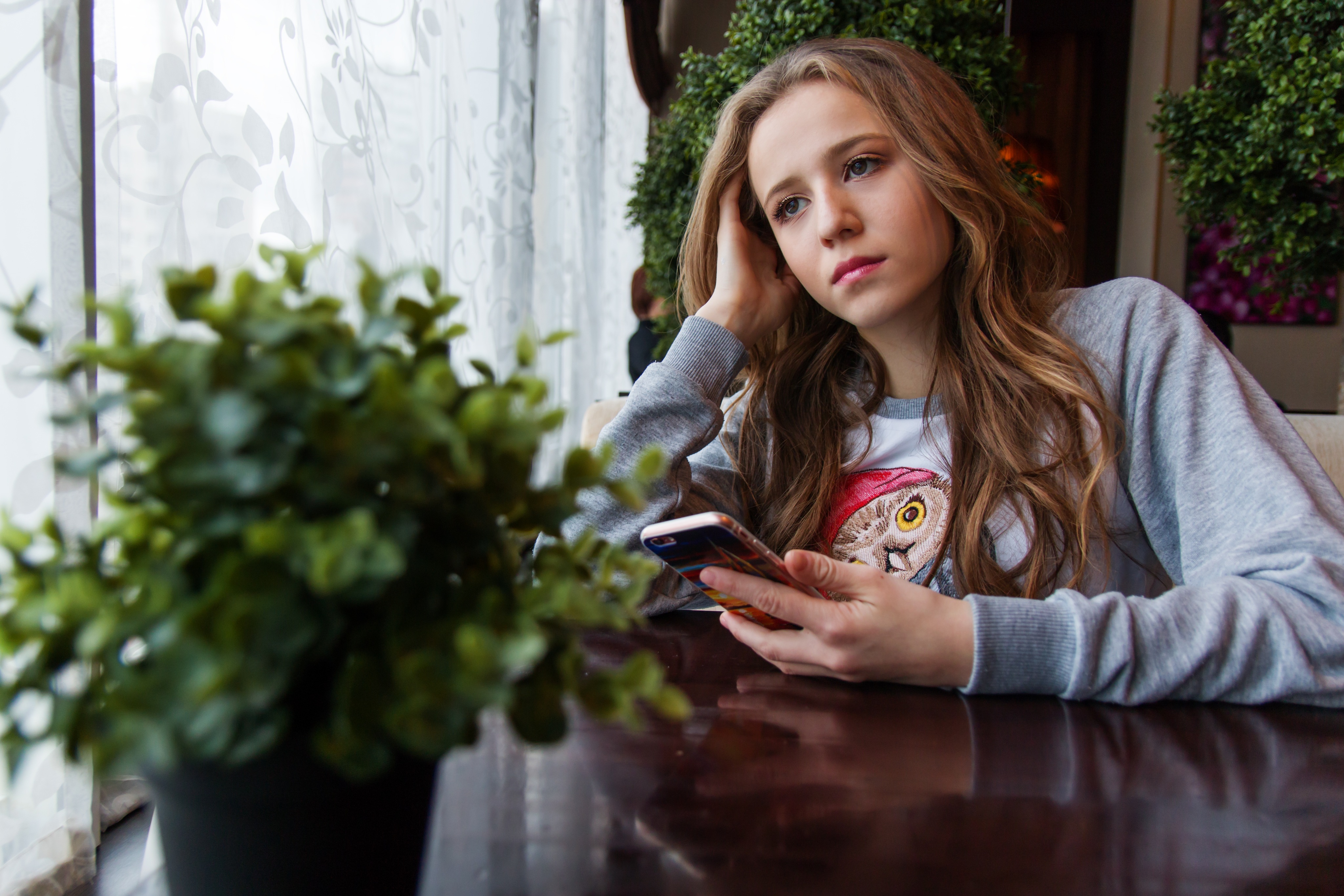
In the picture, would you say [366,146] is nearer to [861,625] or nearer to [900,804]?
[861,625]

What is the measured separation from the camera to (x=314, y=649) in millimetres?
263

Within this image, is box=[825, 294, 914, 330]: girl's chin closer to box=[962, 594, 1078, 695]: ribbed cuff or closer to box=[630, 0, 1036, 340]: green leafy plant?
box=[962, 594, 1078, 695]: ribbed cuff

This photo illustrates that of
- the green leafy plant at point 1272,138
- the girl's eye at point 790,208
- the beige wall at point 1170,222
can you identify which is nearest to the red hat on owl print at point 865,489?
the girl's eye at point 790,208

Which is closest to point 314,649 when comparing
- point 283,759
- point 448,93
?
point 283,759

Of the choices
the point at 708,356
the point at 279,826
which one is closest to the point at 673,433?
the point at 708,356

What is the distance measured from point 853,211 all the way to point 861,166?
2.8 inches

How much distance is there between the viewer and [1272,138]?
1898 millimetres

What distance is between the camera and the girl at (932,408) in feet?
2.68

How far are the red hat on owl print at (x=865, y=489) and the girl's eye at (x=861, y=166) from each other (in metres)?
0.39

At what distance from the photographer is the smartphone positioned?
2.15 ft

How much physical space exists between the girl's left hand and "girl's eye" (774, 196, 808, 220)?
0.63 metres

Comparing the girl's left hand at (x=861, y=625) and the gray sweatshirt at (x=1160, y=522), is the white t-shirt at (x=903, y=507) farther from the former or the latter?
the girl's left hand at (x=861, y=625)

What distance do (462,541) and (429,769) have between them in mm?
99

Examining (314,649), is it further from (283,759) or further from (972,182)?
(972,182)
